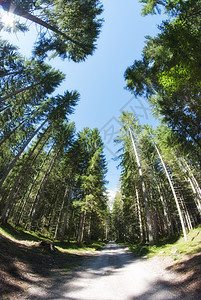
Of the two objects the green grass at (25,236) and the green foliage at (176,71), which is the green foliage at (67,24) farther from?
the green grass at (25,236)

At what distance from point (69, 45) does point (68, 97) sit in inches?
340

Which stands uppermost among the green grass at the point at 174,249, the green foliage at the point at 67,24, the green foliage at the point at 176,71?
the green foliage at the point at 67,24

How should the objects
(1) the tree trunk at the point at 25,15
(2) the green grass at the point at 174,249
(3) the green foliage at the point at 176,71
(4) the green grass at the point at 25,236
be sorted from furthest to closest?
(4) the green grass at the point at 25,236 < (2) the green grass at the point at 174,249 < (3) the green foliage at the point at 176,71 < (1) the tree trunk at the point at 25,15

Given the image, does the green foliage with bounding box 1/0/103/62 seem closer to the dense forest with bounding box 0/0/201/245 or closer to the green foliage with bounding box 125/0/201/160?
the dense forest with bounding box 0/0/201/245

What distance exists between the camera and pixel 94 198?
620 inches

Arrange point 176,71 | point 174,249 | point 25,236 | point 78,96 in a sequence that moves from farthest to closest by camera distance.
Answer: point 78,96 → point 25,236 → point 174,249 → point 176,71

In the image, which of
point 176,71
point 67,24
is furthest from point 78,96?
point 176,71

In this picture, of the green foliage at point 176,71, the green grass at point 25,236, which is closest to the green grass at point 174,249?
the green foliage at point 176,71

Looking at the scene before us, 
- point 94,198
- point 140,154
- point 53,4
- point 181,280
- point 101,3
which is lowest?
point 181,280

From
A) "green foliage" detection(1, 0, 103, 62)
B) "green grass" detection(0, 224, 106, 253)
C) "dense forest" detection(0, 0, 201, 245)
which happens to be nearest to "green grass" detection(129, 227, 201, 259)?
"dense forest" detection(0, 0, 201, 245)

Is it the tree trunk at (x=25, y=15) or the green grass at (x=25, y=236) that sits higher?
the tree trunk at (x=25, y=15)

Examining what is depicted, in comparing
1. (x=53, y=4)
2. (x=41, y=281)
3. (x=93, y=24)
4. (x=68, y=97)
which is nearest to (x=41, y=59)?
(x=53, y=4)

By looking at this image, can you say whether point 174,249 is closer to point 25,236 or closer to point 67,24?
point 25,236

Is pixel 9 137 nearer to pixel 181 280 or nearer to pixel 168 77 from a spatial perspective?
pixel 168 77
